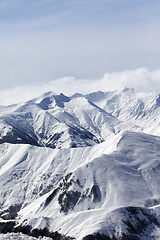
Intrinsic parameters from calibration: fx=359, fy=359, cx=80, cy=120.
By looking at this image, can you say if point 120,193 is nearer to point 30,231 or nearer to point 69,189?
point 69,189

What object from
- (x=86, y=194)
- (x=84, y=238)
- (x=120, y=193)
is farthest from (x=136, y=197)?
(x=84, y=238)

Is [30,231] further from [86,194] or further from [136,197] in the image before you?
[136,197]

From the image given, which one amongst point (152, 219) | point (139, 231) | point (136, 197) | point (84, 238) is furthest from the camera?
point (136, 197)

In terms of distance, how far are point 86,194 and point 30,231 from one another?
185 feet

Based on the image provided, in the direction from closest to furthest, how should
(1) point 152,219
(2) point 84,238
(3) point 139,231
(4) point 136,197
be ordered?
(2) point 84,238 < (3) point 139,231 < (1) point 152,219 < (4) point 136,197

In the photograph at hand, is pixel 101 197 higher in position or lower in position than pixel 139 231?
lower

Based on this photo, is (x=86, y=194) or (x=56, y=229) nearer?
(x=56, y=229)

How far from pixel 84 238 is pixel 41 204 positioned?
Answer: 249 ft

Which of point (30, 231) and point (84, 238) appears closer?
point (84, 238)

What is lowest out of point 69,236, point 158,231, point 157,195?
point 157,195

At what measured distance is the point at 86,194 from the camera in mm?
192500

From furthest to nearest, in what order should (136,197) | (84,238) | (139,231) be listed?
1. (136,197)
2. (139,231)
3. (84,238)

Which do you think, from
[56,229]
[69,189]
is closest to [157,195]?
[69,189]

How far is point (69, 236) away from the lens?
423 feet
